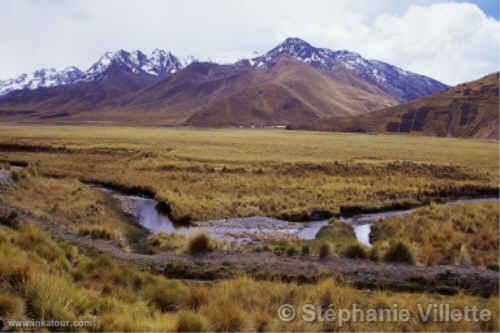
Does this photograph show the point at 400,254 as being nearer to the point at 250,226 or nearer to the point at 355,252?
the point at 355,252

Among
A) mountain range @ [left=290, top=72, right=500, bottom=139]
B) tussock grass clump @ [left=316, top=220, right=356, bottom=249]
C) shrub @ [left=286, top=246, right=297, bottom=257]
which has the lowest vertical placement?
tussock grass clump @ [left=316, top=220, right=356, bottom=249]

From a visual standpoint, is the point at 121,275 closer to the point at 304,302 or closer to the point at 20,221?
the point at 304,302

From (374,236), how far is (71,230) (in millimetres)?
15456

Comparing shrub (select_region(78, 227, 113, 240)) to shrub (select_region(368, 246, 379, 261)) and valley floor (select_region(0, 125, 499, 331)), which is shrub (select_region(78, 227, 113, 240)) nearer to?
valley floor (select_region(0, 125, 499, 331))

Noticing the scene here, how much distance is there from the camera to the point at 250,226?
905 inches

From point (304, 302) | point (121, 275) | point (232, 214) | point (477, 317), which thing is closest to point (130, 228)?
point (232, 214)

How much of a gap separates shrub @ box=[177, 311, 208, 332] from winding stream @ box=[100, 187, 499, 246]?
41.0 feet

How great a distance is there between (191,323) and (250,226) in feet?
54.7

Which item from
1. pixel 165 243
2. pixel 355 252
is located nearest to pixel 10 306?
pixel 165 243

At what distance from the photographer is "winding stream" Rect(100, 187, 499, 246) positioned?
20375 millimetres

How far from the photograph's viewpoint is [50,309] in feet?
20.1

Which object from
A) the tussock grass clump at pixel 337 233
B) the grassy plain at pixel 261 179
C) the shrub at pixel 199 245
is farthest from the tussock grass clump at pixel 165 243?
the tussock grass clump at pixel 337 233
